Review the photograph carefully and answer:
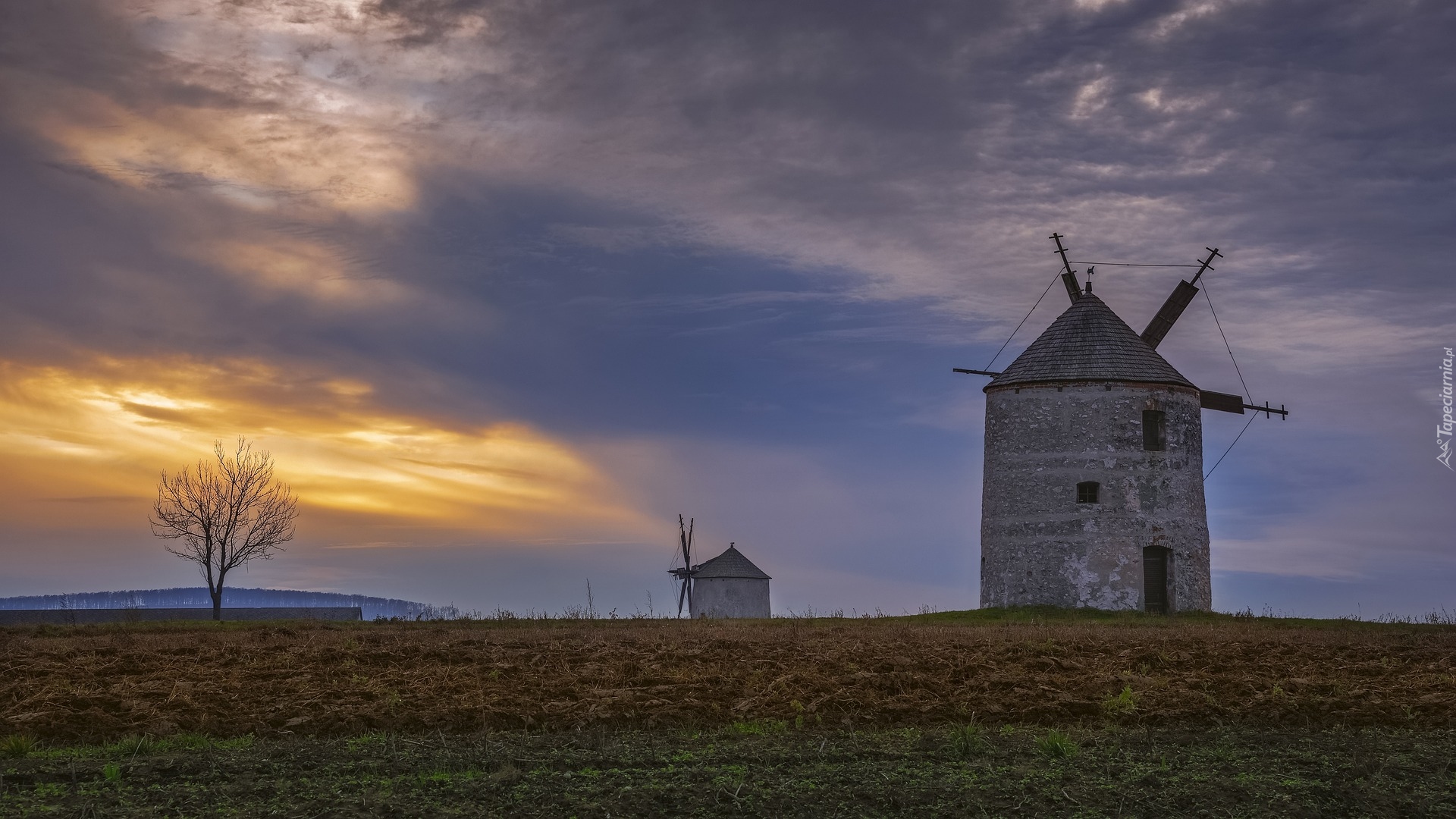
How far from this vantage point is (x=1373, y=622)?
1340 inches

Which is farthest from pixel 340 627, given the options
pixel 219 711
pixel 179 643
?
pixel 219 711

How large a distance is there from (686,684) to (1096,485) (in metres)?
26.1

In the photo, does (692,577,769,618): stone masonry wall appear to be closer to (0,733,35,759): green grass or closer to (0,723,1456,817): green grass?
(0,723,1456,817): green grass

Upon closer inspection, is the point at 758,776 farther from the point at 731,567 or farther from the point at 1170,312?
the point at 731,567

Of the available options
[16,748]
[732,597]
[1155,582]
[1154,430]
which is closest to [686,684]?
[16,748]

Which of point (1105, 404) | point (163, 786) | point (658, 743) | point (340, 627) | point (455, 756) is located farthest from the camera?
point (1105, 404)

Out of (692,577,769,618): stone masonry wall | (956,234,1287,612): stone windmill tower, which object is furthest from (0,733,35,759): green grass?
(692,577,769,618): stone masonry wall

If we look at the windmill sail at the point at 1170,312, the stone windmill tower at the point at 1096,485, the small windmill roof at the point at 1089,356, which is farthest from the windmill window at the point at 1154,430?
A: the windmill sail at the point at 1170,312

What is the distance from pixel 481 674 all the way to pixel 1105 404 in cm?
2664

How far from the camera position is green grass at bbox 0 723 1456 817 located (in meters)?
8.39

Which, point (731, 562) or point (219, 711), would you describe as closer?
point (219, 711)

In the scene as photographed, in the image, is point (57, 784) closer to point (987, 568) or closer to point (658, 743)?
point (658, 743)

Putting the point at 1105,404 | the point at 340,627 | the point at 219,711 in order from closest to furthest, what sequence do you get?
the point at 219,711 < the point at 340,627 < the point at 1105,404

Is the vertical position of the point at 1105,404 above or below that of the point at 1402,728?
above
